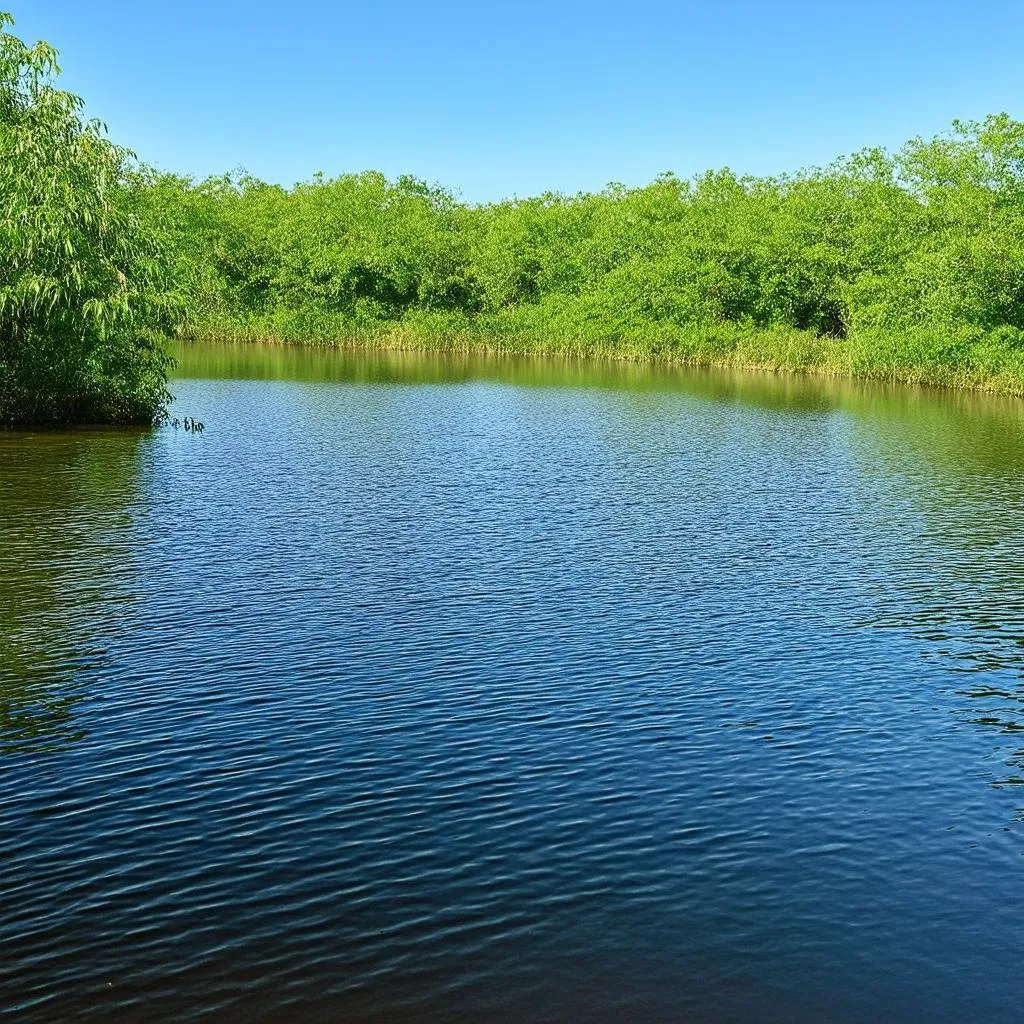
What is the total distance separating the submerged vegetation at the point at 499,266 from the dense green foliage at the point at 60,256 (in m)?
0.06

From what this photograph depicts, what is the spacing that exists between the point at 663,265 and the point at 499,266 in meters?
19.9

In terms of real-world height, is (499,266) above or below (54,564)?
above

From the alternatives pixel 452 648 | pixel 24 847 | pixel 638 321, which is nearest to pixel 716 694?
pixel 452 648

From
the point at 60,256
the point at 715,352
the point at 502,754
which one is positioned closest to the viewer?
the point at 502,754

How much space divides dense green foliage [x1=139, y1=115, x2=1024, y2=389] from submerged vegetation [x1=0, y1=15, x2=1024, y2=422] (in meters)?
0.19

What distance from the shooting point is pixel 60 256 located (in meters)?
31.8

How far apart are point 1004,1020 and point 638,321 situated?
279 feet

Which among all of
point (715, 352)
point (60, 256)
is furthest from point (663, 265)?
point (60, 256)

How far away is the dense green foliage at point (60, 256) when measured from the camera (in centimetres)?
3084

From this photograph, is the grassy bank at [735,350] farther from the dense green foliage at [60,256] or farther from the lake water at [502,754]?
the dense green foliage at [60,256]

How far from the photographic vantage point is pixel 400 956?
8.93m

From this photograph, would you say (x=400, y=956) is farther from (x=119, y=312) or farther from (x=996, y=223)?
(x=996, y=223)

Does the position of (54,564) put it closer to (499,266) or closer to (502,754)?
(502,754)

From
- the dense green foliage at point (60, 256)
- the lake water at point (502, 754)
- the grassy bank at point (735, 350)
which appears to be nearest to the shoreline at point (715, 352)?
the grassy bank at point (735, 350)
